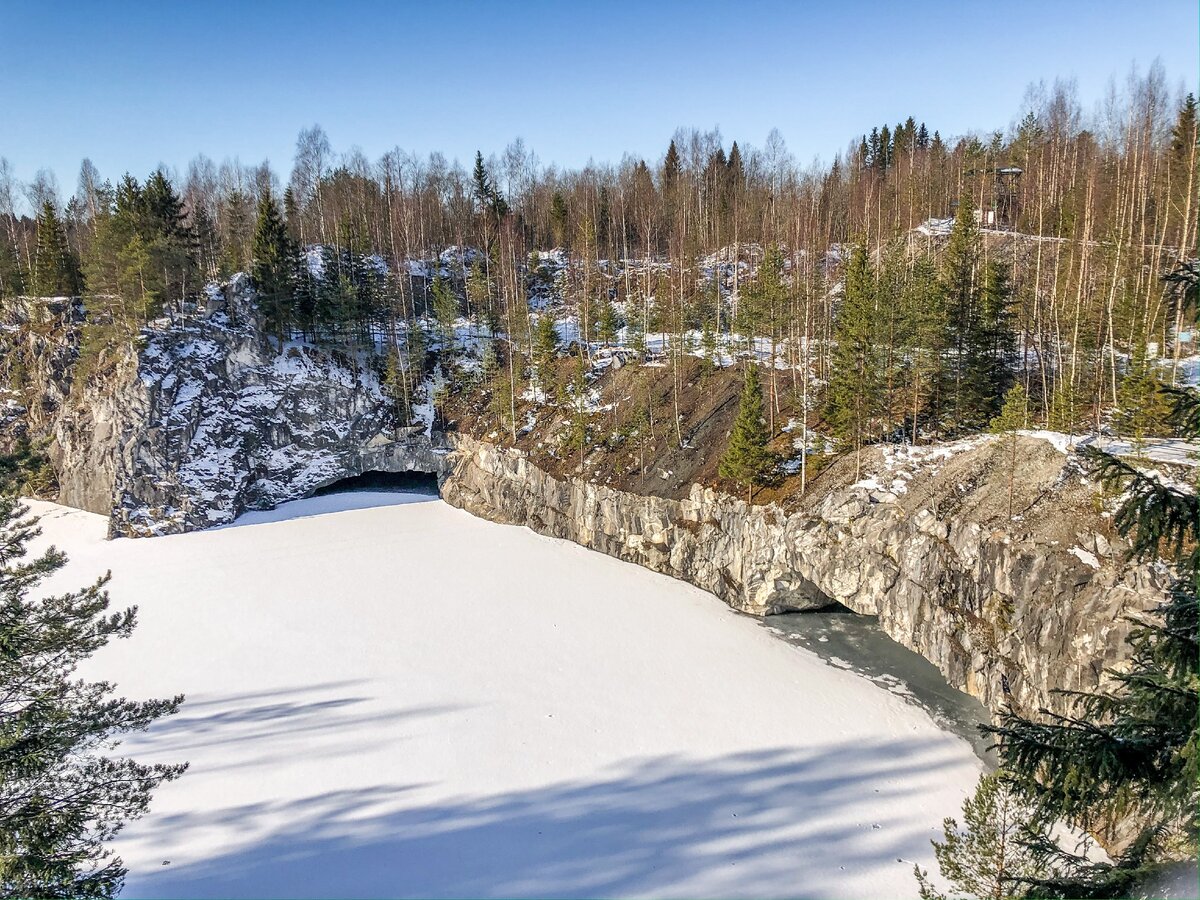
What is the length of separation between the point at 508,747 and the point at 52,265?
140ft

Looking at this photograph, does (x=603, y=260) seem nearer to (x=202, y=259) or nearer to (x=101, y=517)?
(x=202, y=259)

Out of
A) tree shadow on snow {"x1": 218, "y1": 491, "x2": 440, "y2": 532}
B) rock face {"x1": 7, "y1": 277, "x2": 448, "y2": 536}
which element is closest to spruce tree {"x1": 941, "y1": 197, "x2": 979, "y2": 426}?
tree shadow on snow {"x1": 218, "y1": 491, "x2": 440, "y2": 532}

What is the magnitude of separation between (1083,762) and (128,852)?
15878 millimetres

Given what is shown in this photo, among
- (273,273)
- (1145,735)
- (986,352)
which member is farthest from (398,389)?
(1145,735)

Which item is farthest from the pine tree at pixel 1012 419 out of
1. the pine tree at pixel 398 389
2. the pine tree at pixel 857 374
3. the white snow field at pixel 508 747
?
the pine tree at pixel 398 389

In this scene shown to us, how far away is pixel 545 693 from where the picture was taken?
16344 millimetres

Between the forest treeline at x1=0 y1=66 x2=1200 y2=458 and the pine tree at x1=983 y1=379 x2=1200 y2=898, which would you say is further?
the forest treeline at x1=0 y1=66 x2=1200 y2=458

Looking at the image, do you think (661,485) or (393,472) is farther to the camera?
(393,472)

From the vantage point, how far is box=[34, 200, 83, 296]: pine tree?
1400 inches

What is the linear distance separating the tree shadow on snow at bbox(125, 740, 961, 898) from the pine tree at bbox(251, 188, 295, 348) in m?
32.5

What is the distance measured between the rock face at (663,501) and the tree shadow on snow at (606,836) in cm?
438

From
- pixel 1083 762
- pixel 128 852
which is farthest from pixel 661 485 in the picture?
pixel 1083 762

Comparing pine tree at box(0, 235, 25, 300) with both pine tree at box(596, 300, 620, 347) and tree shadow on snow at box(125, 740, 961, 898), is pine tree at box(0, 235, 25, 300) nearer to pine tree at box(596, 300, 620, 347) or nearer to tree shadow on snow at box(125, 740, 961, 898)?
pine tree at box(596, 300, 620, 347)

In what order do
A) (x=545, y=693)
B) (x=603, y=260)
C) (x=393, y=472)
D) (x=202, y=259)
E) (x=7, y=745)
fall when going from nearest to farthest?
(x=7, y=745) → (x=545, y=693) → (x=393, y=472) → (x=202, y=259) → (x=603, y=260)
